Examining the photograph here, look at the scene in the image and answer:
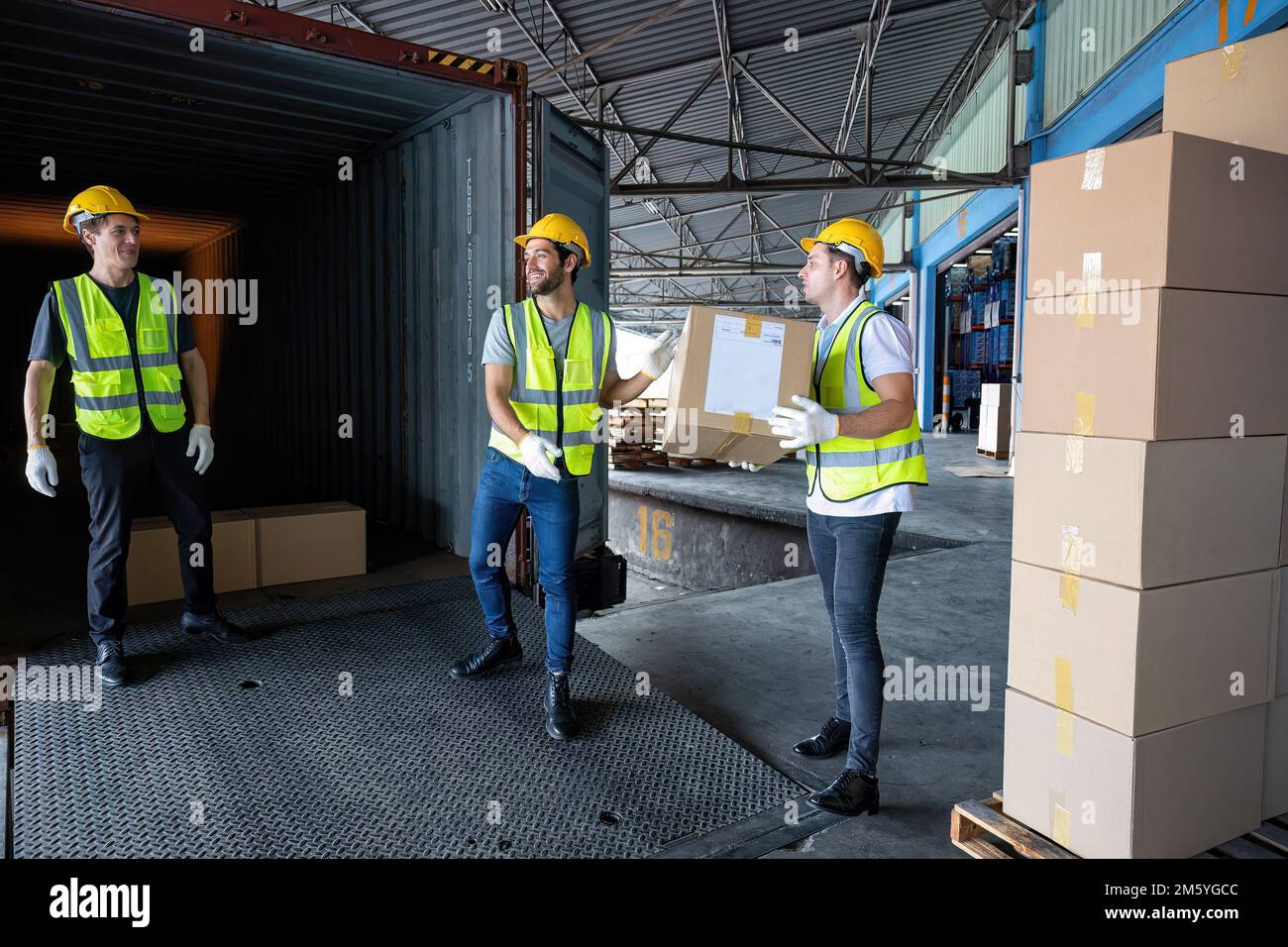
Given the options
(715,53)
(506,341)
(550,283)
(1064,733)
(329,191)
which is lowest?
(1064,733)

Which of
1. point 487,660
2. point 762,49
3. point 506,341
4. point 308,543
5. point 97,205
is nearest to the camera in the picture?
point 506,341

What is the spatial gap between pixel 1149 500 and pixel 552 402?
79.9 inches

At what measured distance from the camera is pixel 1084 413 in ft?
7.57

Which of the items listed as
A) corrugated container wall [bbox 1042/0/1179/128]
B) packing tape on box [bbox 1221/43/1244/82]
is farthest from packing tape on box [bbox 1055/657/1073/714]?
corrugated container wall [bbox 1042/0/1179/128]

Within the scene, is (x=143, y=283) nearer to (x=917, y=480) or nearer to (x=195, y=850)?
(x=195, y=850)

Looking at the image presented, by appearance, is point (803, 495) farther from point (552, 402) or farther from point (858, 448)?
point (858, 448)

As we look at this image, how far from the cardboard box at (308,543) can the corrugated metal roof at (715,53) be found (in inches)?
216

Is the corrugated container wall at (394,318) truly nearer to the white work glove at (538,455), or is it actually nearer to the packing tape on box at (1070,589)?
the white work glove at (538,455)

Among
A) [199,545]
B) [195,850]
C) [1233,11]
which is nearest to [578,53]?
[1233,11]

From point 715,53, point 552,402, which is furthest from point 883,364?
point 715,53

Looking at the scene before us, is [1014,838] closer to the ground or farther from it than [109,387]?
closer to the ground

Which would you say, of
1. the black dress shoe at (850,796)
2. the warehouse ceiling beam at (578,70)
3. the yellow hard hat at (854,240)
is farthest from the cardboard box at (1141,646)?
the warehouse ceiling beam at (578,70)

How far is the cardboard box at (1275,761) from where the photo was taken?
8.28 feet
